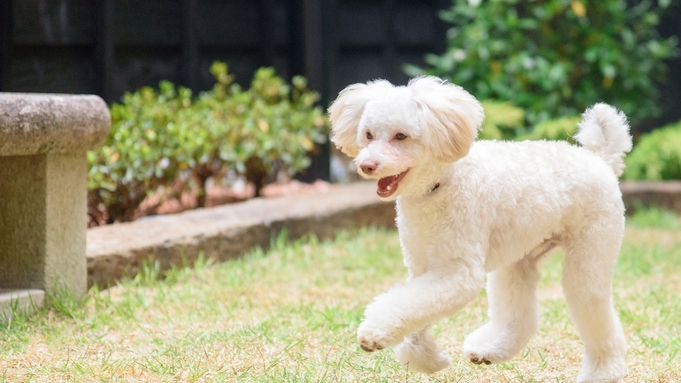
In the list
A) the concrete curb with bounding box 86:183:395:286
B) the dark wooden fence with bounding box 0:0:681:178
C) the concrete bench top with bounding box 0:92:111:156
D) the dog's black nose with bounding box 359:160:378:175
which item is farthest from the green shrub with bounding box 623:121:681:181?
the dog's black nose with bounding box 359:160:378:175

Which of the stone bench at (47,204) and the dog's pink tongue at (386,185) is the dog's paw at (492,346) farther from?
the stone bench at (47,204)

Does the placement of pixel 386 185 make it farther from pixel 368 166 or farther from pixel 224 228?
pixel 224 228

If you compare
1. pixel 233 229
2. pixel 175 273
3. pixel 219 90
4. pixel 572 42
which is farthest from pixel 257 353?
pixel 572 42

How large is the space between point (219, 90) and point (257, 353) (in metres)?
3.81

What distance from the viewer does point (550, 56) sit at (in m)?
8.80

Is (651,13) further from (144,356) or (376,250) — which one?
(144,356)

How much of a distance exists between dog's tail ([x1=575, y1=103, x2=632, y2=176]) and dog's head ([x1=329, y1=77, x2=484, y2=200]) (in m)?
0.77

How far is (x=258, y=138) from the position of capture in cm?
686

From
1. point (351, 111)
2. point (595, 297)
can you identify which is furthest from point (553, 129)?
point (351, 111)

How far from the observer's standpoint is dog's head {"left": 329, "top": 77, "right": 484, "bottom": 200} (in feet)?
Answer: 9.50

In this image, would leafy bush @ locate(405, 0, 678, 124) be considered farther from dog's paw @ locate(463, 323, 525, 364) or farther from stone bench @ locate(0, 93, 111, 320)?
dog's paw @ locate(463, 323, 525, 364)

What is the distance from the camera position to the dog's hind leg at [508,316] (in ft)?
11.2

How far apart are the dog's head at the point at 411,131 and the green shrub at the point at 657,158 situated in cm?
618

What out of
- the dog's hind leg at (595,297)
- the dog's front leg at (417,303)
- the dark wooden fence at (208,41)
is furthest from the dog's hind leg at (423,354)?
the dark wooden fence at (208,41)
